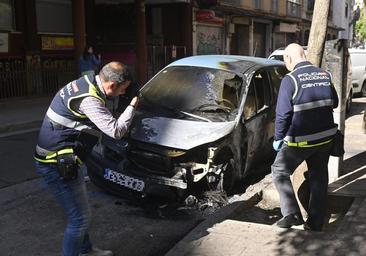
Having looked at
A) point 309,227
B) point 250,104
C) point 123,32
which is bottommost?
point 309,227

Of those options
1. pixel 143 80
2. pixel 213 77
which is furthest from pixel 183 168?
pixel 143 80

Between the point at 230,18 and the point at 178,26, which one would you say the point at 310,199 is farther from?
the point at 230,18

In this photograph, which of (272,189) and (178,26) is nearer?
(272,189)

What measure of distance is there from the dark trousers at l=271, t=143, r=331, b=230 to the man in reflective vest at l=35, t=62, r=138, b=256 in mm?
1600

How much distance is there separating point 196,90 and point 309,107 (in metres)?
2.19

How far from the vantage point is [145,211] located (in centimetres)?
542

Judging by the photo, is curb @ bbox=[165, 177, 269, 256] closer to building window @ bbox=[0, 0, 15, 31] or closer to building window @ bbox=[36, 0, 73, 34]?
building window @ bbox=[0, 0, 15, 31]

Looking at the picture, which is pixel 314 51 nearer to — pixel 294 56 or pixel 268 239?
pixel 294 56

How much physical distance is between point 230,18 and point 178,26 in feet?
17.1

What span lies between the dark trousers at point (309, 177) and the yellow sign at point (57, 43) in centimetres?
1469

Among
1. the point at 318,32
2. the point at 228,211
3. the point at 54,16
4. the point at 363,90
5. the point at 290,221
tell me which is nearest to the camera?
the point at 290,221

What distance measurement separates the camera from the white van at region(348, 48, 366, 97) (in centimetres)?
1691

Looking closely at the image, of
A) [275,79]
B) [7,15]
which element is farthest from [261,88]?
[7,15]

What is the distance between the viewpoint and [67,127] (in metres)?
3.58
